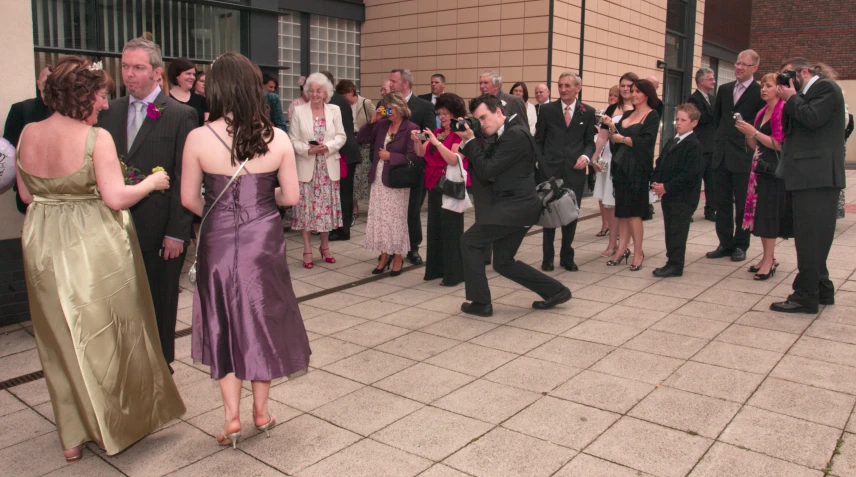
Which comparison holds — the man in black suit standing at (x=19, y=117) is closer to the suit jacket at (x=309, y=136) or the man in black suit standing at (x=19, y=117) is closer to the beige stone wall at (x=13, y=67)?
the beige stone wall at (x=13, y=67)

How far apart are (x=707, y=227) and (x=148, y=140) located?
7988mm

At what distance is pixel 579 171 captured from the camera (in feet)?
24.7

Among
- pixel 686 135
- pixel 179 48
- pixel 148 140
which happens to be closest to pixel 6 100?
pixel 148 140

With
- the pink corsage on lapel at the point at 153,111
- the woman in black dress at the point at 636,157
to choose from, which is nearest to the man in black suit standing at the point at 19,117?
the pink corsage on lapel at the point at 153,111

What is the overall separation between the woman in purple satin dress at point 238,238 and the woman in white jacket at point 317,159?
4.01m

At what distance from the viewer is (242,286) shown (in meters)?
3.39

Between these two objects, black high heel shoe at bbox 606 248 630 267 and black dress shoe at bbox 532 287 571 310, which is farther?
black high heel shoe at bbox 606 248 630 267

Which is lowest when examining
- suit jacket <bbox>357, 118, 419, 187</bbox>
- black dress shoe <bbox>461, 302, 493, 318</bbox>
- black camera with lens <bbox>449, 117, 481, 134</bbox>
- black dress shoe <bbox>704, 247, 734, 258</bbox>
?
black dress shoe <bbox>461, 302, 493, 318</bbox>

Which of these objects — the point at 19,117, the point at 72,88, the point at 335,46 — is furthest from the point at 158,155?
the point at 335,46

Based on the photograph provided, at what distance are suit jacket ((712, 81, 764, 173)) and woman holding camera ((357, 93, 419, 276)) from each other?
3.57 metres

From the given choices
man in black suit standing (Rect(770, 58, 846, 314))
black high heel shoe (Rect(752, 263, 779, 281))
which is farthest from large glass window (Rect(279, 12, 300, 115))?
man in black suit standing (Rect(770, 58, 846, 314))

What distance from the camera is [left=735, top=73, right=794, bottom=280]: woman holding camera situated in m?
6.42

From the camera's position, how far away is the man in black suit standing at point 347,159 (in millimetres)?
8555

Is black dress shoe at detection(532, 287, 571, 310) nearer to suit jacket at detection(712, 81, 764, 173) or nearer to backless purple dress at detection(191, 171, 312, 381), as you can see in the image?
backless purple dress at detection(191, 171, 312, 381)
